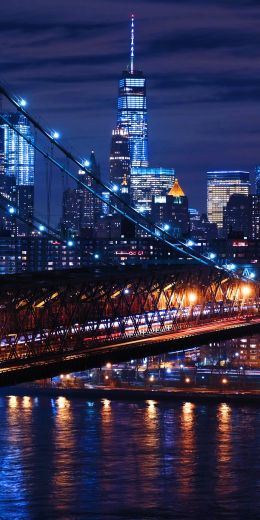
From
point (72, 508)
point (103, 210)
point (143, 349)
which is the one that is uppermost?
point (103, 210)

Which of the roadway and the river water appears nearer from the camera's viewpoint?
the river water

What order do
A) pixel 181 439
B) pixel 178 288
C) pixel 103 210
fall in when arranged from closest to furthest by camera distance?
pixel 181 439, pixel 178 288, pixel 103 210

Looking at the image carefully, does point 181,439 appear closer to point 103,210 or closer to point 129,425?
point 129,425

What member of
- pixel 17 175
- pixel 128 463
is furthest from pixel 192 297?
pixel 17 175

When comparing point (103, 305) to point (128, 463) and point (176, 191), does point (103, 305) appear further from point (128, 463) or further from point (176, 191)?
point (176, 191)

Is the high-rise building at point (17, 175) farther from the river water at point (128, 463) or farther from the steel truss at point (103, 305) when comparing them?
the river water at point (128, 463)

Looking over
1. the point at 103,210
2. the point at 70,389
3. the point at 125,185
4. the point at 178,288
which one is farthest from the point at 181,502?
the point at 125,185

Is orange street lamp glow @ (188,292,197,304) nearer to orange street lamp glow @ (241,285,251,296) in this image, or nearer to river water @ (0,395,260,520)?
river water @ (0,395,260,520)

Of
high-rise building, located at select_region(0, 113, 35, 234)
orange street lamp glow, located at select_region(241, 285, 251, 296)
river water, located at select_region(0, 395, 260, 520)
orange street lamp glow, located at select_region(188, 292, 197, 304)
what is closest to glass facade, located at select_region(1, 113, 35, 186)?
high-rise building, located at select_region(0, 113, 35, 234)
